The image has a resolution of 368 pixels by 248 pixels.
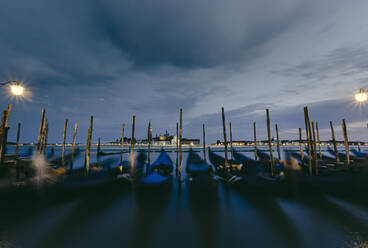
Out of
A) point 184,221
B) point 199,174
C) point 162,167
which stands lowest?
point 184,221

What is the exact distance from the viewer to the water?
16.0 feet

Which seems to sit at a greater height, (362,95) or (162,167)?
(362,95)

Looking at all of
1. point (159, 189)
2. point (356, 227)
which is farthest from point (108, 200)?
point (356, 227)

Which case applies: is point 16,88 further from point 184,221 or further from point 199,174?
point 199,174

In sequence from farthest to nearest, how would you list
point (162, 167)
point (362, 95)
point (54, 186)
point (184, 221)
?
point (162, 167) < point (54, 186) < point (184, 221) < point (362, 95)

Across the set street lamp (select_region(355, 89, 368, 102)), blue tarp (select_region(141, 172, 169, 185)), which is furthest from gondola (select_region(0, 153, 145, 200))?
street lamp (select_region(355, 89, 368, 102))

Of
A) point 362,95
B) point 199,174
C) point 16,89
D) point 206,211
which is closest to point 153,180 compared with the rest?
point 206,211

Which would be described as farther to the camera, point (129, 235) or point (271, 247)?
point (129, 235)

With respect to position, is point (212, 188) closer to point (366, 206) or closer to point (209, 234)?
point (209, 234)

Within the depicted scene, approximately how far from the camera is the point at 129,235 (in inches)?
205

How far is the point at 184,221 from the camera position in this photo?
6141mm

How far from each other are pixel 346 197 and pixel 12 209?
1566 centimetres

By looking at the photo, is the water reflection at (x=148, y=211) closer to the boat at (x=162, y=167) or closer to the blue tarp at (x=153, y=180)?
the blue tarp at (x=153, y=180)

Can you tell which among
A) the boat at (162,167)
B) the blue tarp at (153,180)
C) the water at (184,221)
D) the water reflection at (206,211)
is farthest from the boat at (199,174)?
the blue tarp at (153,180)
